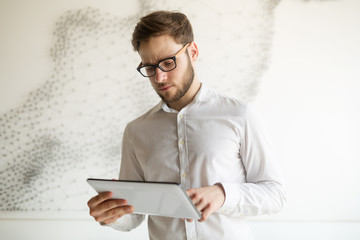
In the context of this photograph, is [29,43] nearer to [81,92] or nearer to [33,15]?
[33,15]

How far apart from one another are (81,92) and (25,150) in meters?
0.51

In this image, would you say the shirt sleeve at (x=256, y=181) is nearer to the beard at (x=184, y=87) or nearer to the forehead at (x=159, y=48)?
the beard at (x=184, y=87)

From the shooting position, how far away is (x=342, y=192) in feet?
5.38

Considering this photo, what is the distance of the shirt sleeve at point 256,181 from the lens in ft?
2.86

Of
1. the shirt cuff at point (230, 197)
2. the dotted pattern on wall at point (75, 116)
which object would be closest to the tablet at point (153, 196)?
the shirt cuff at point (230, 197)

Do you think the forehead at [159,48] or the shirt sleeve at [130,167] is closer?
the forehead at [159,48]

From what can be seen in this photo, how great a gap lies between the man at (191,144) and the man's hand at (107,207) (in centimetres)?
2

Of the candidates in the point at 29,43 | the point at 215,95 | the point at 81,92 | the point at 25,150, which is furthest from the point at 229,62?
the point at 25,150

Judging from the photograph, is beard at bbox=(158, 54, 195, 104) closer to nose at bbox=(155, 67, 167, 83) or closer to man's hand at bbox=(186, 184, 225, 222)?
nose at bbox=(155, 67, 167, 83)

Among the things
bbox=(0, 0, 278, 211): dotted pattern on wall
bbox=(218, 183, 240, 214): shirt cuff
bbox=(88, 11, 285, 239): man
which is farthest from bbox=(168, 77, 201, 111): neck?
bbox=(0, 0, 278, 211): dotted pattern on wall

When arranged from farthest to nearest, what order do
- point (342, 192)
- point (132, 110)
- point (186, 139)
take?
point (132, 110) → point (342, 192) → point (186, 139)

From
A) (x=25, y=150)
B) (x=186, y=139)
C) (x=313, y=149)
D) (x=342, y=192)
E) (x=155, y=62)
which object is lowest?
(x=342, y=192)

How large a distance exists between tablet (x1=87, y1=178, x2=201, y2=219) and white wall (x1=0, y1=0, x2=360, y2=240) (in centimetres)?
106

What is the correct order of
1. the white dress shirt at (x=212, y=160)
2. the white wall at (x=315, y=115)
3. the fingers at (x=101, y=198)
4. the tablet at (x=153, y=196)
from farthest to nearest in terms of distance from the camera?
the white wall at (x=315, y=115), the white dress shirt at (x=212, y=160), the fingers at (x=101, y=198), the tablet at (x=153, y=196)
